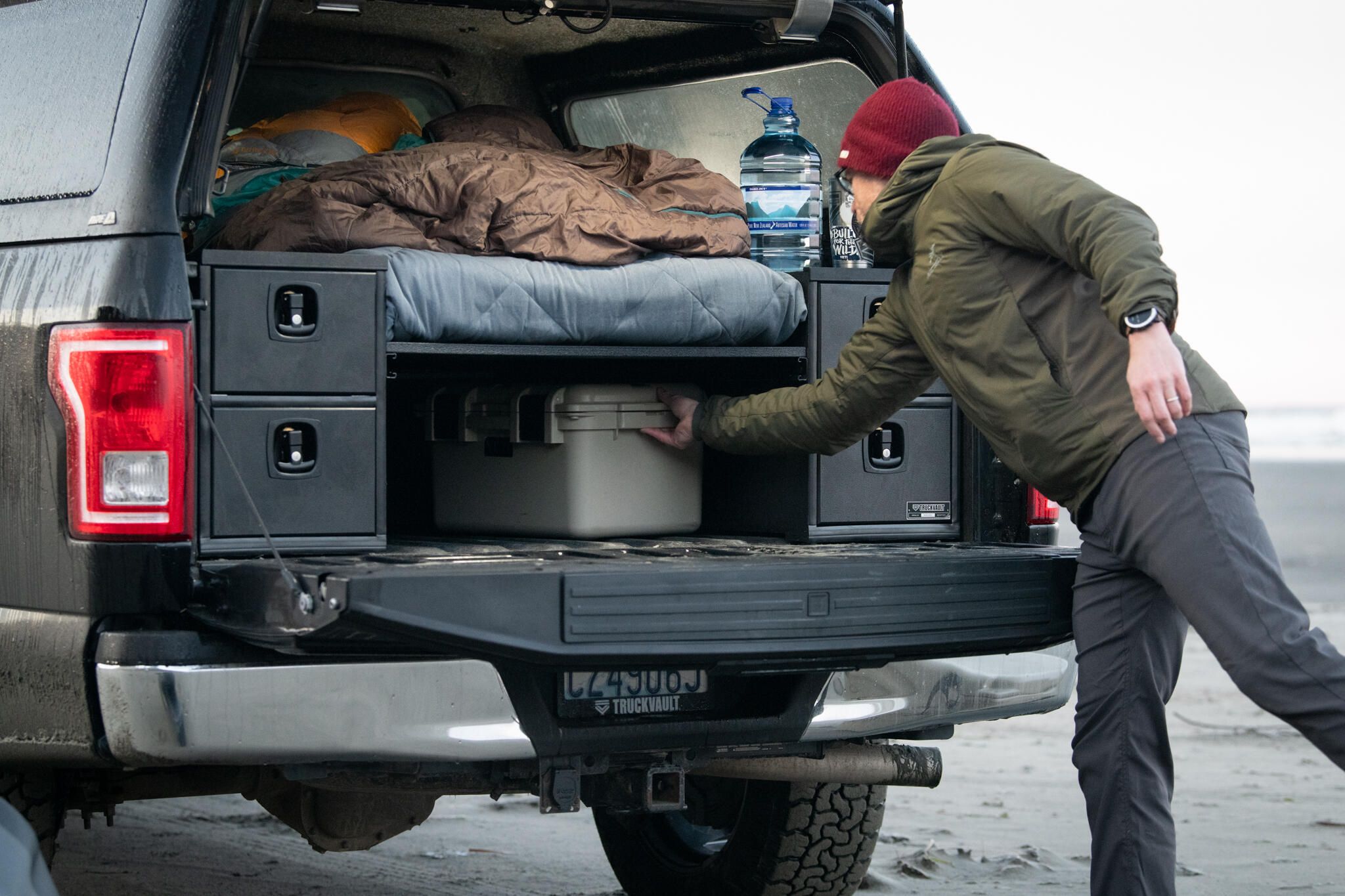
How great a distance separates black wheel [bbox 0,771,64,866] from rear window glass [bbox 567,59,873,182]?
2401 millimetres

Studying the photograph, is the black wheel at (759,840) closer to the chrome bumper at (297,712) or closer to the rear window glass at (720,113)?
the chrome bumper at (297,712)

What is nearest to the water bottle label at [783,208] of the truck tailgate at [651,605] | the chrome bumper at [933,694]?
the truck tailgate at [651,605]

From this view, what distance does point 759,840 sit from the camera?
4.07 metres

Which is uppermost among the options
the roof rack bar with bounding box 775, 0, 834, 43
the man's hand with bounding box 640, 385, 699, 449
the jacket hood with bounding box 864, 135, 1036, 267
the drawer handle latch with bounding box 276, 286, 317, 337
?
the roof rack bar with bounding box 775, 0, 834, 43

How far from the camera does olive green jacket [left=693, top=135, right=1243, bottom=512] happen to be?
2.82m

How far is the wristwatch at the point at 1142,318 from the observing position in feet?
8.84

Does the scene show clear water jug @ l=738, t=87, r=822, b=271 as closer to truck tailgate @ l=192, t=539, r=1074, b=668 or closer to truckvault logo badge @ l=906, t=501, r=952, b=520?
truckvault logo badge @ l=906, t=501, r=952, b=520

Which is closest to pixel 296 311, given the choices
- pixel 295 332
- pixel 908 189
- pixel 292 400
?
pixel 295 332

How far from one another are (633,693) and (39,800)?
1.13 meters

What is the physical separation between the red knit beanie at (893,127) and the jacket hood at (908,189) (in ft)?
0.20

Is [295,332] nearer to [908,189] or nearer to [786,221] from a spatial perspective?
[908,189]

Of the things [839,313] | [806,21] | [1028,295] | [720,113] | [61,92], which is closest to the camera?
[1028,295]

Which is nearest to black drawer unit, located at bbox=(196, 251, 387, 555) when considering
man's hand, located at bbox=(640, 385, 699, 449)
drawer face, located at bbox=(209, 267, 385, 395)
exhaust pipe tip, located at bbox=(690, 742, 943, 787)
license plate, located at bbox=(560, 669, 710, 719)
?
drawer face, located at bbox=(209, 267, 385, 395)

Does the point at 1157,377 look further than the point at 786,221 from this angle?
No
